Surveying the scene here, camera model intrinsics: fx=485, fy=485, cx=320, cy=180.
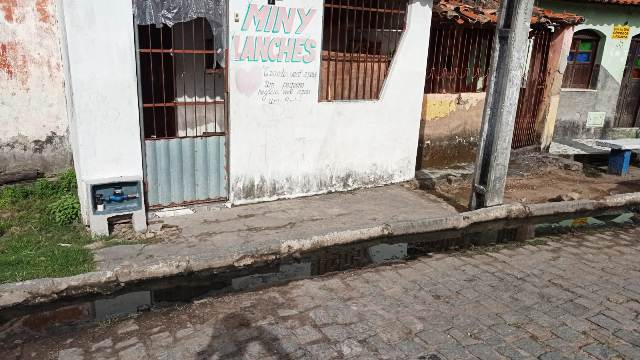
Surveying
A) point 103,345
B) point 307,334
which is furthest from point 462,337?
point 103,345

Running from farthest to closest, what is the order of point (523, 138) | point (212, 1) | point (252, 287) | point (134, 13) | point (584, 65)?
point (584, 65), point (523, 138), point (212, 1), point (134, 13), point (252, 287)

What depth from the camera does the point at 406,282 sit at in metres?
5.85

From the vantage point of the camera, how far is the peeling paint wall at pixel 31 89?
8.00 m

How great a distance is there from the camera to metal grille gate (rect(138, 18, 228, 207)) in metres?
7.16

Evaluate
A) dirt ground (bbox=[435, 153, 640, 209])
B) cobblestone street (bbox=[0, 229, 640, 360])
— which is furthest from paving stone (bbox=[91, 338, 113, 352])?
dirt ground (bbox=[435, 153, 640, 209])

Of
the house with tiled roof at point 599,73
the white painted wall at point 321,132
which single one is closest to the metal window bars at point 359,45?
the white painted wall at point 321,132

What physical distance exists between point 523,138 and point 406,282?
25.8 ft

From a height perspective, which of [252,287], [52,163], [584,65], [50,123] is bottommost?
[252,287]

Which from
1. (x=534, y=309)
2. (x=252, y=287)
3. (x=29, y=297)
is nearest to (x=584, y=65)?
(x=534, y=309)

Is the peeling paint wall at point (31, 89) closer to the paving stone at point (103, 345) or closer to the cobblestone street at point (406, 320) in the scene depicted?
the cobblestone street at point (406, 320)

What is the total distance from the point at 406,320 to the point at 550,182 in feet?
22.9

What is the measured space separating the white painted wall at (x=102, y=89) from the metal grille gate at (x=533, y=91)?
30.0ft

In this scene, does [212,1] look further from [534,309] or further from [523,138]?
[523,138]

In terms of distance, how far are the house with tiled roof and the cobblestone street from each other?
8731mm
